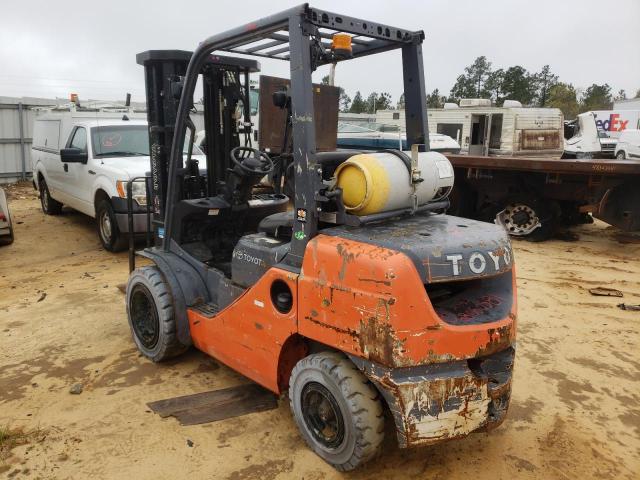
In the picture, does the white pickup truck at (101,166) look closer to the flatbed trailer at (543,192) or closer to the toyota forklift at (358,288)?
the toyota forklift at (358,288)

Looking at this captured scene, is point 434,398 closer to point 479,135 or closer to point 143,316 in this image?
point 143,316

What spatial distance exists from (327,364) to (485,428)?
38.3 inches

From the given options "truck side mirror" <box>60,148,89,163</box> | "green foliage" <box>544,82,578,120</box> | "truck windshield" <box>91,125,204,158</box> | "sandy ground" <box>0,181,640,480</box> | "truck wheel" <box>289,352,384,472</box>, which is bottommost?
"sandy ground" <box>0,181,640,480</box>

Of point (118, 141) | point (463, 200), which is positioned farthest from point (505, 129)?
point (118, 141)

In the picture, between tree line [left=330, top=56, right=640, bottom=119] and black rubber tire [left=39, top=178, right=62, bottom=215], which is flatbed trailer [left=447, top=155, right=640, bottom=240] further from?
tree line [left=330, top=56, right=640, bottom=119]

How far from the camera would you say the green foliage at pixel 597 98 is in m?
48.0

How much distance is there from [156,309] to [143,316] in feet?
1.39

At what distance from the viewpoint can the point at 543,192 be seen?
31.3 feet

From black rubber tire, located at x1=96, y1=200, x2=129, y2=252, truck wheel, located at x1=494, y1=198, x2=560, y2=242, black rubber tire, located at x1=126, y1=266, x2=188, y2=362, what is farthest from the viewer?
truck wheel, located at x1=494, y1=198, x2=560, y2=242

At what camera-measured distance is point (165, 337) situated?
4.24 m

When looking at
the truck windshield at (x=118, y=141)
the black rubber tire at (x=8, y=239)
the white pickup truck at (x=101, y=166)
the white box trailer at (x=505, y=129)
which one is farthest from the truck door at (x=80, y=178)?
the white box trailer at (x=505, y=129)

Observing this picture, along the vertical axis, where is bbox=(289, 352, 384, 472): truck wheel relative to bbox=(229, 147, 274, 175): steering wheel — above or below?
below

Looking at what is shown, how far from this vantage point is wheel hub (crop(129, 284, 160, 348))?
4.41m

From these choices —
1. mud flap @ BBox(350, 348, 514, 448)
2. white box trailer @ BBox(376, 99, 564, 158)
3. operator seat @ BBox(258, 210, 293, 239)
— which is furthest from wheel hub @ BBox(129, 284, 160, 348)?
white box trailer @ BBox(376, 99, 564, 158)
